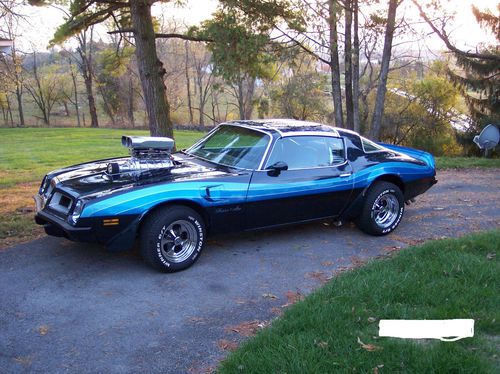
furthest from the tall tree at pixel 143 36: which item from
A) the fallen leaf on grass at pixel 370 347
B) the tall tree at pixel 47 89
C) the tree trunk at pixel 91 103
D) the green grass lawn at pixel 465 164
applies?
the tall tree at pixel 47 89

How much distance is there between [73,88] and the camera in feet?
183

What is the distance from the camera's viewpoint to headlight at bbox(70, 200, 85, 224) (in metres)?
4.67

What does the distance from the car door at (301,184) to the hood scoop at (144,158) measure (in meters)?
1.08

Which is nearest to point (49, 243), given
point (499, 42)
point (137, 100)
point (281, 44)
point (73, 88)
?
point (281, 44)

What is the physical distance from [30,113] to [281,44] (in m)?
54.6

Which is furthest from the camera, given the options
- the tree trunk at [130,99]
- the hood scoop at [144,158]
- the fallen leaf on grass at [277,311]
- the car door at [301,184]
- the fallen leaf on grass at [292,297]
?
the tree trunk at [130,99]

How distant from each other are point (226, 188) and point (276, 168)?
2.26 feet

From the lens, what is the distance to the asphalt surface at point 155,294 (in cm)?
357

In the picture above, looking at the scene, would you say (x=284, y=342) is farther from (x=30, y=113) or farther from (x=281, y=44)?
(x=30, y=113)

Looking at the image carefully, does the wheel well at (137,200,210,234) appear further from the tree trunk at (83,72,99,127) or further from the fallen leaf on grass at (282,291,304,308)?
the tree trunk at (83,72,99,127)

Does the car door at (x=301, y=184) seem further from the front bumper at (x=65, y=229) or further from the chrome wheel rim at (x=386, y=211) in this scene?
the front bumper at (x=65, y=229)

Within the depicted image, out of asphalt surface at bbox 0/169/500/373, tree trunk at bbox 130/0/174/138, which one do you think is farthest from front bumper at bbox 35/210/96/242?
tree trunk at bbox 130/0/174/138

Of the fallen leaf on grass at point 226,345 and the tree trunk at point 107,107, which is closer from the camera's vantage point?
the fallen leaf on grass at point 226,345

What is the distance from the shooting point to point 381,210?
665 centimetres
